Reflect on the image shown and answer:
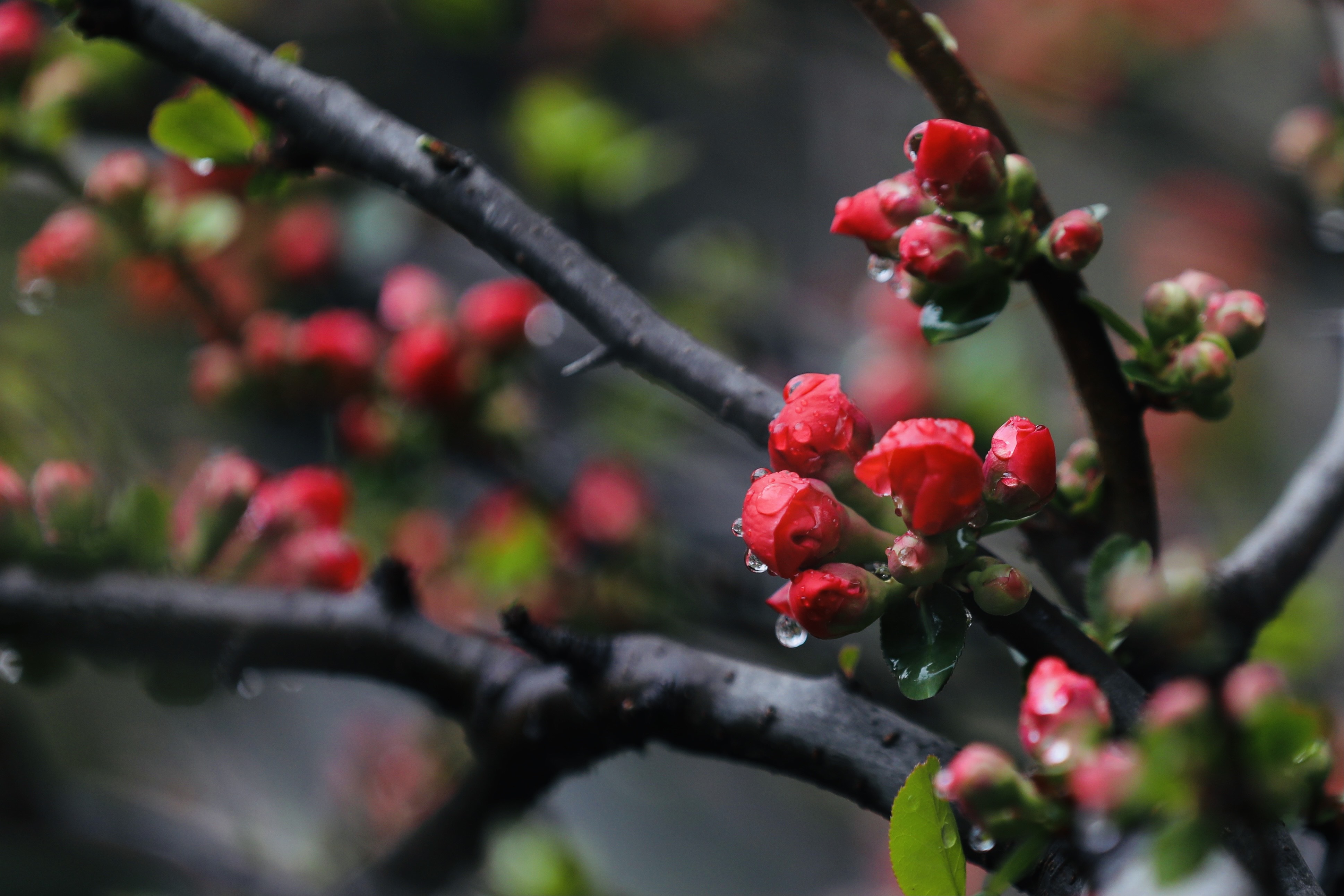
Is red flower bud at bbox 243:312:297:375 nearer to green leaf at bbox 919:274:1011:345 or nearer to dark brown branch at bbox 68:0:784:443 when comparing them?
dark brown branch at bbox 68:0:784:443

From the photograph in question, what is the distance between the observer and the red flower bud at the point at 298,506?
29.2 inches

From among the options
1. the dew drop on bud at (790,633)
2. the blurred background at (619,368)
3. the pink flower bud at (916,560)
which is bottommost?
the blurred background at (619,368)

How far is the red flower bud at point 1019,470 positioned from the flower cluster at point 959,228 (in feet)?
0.21

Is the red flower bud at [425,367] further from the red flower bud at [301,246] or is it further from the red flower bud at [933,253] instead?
the red flower bud at [933,253]

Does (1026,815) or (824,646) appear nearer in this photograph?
(1026,815)

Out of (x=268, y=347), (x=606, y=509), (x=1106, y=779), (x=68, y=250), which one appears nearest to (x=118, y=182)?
(x=68, y=250)

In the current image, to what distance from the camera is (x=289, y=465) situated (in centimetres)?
130

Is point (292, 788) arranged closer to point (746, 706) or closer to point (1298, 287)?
point (746, 706)

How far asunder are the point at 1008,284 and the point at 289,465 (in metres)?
1.10

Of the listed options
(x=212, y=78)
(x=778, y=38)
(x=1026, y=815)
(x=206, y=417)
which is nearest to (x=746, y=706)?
(x=1026, y=815)

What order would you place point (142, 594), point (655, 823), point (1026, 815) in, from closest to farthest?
point (1026, 815) < point (142, 594) < point (655, 823)

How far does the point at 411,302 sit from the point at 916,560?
2.43 ft

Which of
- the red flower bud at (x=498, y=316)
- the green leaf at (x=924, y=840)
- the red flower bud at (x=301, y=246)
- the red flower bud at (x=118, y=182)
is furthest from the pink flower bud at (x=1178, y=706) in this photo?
the red flower bud at (x=301, y=246)

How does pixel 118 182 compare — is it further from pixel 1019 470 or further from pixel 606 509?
pixel 1019 470
